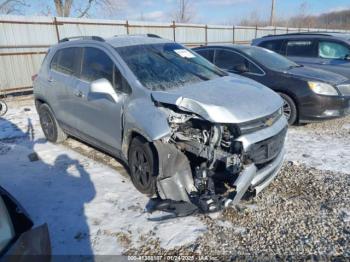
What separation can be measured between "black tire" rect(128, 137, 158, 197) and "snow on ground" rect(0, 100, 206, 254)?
15cm

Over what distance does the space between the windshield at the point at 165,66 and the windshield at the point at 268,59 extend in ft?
7.61

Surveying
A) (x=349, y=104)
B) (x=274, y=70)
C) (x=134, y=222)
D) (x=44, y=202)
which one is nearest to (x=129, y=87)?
(x=134, y=222)

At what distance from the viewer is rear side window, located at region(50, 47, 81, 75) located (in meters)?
4.59

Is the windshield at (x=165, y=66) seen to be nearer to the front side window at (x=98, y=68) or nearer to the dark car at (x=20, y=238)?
the front side window at (x=98, y=68)

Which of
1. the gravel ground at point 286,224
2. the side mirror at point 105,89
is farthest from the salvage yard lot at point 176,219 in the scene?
the side mirror at point 105,89

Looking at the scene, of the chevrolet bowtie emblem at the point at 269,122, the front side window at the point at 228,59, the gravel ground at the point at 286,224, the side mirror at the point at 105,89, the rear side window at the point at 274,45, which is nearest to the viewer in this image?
the gravel ground at the point at 286,224

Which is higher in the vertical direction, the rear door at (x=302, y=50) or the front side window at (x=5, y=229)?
the rear door at (x=302, y=50)

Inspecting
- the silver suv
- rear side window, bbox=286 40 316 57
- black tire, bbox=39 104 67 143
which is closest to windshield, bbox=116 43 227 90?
the silver suv

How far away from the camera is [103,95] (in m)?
3.85

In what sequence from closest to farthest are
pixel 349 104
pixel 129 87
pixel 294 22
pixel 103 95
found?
pixel 129 87 < pixel 103 95 < pixel 349 104 < pixel 294 22

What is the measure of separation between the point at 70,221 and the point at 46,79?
9.73 ft

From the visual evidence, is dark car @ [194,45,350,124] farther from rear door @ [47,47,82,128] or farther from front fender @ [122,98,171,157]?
front fender @ [122,98,171,157]

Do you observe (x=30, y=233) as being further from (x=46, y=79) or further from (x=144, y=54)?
(x=46, y=79)

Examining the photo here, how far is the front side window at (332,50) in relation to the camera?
7.75m
